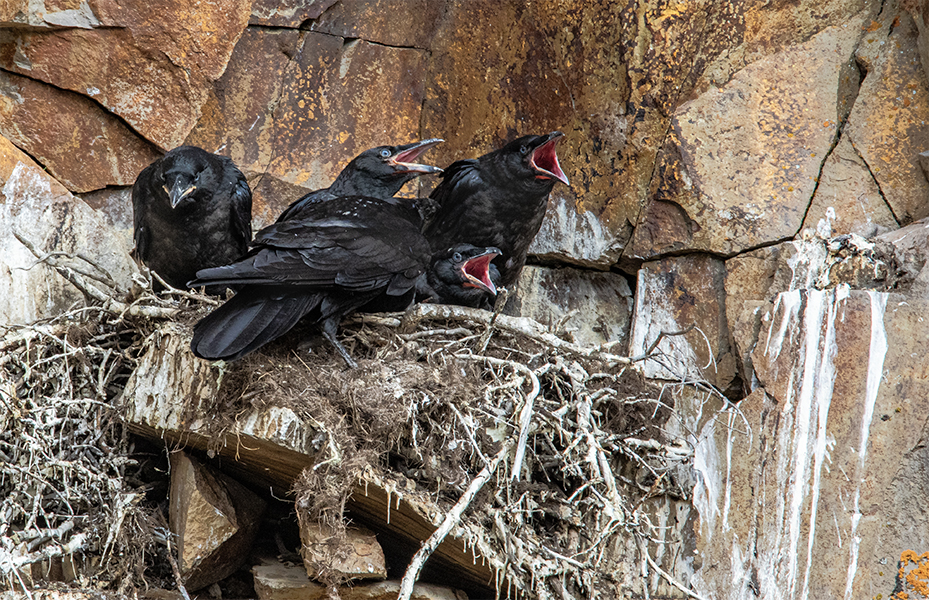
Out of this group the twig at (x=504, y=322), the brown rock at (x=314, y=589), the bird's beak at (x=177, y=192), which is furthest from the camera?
the bird's beak at (x=177, y=192)

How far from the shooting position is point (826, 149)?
4527 mm

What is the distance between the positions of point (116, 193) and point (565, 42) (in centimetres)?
258

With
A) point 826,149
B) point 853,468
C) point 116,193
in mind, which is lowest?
point 853,468

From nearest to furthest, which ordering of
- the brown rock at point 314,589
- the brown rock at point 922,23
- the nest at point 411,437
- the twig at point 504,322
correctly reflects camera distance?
the nest at point 411,437, the brown rock at point 314,589, the twig at point 504,322, the brown rock at point 922,23

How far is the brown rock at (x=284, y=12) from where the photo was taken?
5289 millimetres

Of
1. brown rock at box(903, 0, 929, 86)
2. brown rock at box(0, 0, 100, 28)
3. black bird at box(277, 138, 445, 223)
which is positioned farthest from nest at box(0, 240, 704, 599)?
brown rock at box(903, 0, 929, 86)

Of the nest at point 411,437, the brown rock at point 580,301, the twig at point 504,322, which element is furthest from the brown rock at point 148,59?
the brown rock at point 580,301

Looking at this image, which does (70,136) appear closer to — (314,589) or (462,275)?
(462,275)

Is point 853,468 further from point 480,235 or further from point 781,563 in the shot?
point 480,235

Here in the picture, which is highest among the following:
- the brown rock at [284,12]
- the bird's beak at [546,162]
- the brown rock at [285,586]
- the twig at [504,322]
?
the brown rock at [284,12]

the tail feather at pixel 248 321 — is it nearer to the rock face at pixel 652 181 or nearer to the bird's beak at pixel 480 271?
the rock face at pixel 652 181

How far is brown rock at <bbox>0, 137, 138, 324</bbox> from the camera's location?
445 cm

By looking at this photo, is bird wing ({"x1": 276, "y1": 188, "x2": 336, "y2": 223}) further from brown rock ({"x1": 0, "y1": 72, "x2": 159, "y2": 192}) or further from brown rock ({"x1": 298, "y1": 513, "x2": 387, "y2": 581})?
brown rock ({"x1": 298, "y1": 513, "x2": 387, "y2": 581})

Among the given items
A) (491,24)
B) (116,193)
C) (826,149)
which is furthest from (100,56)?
(826,149)
